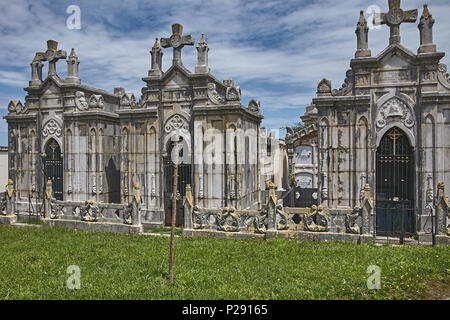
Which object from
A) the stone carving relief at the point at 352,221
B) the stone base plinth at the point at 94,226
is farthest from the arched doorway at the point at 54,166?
the stone carving relief at the point at 352,221

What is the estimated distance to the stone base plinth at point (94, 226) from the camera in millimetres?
13742

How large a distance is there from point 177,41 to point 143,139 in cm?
450

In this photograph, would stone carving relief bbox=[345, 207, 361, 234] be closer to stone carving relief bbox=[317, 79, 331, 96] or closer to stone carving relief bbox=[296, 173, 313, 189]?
stone carving relief bbox=[317, 79, 331, 96]

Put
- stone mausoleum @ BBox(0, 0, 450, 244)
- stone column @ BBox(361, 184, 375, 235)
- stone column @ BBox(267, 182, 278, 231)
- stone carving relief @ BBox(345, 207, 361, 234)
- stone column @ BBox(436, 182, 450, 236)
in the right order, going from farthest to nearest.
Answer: stone mausoleum @ BBox(0, 0, 450, 244) → stone column @ BBox(267, 182, 278, 231) → stone carving relief @ BBox(345, 207, 361, 234) → stone column @ BBox(361, 184, 375, 235) → stone column @ BBox(436, 182, 450, 236)

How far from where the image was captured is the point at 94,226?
1434cm

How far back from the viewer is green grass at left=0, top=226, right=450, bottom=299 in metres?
7.66

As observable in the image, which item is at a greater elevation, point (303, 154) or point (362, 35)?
point (362, 35)

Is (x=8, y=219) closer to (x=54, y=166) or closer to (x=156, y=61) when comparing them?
(x=54, y=166)

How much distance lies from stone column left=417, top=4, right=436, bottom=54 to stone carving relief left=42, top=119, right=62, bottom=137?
16.0 m

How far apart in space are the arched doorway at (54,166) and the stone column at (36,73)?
296 centimetres

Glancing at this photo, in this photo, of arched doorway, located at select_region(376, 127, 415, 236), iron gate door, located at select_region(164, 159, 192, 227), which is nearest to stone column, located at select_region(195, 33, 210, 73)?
iron gate door, located at select_region(164, 159, 192, 227)

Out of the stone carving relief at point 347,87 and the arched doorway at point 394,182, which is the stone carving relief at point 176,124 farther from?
the arched doorway at point 394,182

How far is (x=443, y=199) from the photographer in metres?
11.3

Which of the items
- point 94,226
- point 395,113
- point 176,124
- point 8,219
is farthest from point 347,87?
point 8,219
